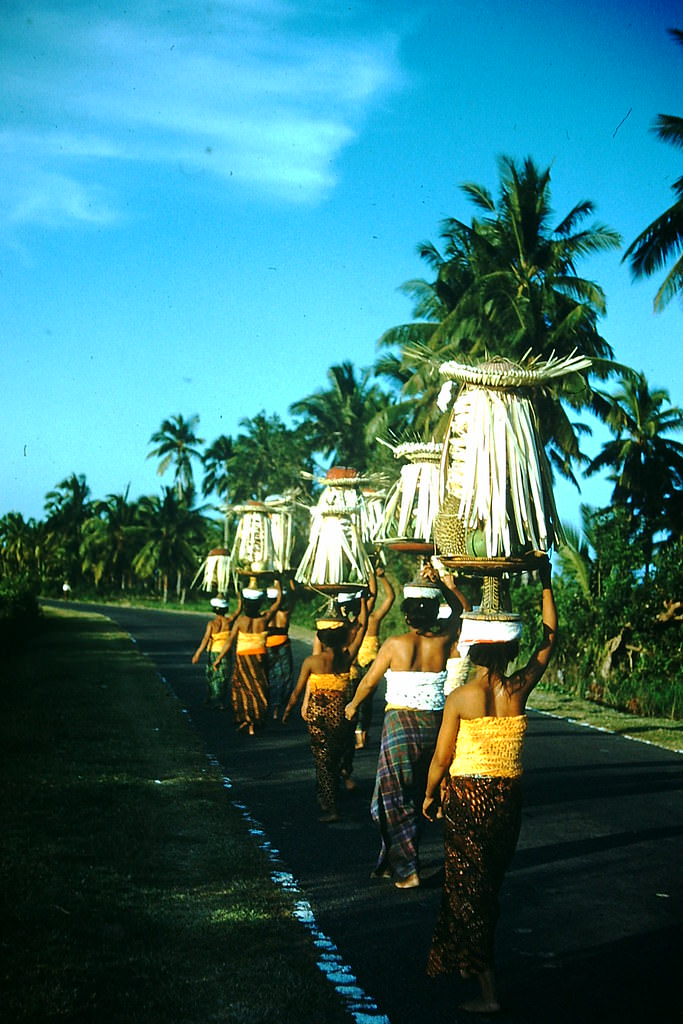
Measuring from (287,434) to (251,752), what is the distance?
138ft

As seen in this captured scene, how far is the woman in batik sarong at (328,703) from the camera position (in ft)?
29.2

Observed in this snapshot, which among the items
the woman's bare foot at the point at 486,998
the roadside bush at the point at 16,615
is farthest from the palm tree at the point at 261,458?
the woman's bare foot at the point at 486,998

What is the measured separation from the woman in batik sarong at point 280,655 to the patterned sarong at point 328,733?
5.11 m

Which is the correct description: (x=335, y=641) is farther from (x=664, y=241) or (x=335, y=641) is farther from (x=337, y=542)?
(x=664, y=241)

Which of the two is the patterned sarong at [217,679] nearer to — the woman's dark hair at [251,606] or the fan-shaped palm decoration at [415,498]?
the woman's dark hair at [251,606]

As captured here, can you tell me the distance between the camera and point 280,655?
14.9m

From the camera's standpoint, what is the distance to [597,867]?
729 centimetres

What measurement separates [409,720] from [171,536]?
216ft

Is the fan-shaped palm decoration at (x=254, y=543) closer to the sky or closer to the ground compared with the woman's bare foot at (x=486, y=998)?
closer to the sky

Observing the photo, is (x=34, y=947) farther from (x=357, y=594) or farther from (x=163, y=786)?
(x=357, y=594)

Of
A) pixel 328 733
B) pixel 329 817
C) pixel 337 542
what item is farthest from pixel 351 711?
pixel 337 542

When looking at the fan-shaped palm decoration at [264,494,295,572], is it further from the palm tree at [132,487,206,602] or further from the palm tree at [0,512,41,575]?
the palm tree at [132,487,206,602]

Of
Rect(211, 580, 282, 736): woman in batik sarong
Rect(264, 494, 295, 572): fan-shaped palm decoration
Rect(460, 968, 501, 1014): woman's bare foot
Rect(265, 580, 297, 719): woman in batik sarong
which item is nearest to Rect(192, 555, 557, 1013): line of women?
Rect(460, 968, 501, 1014): woman's bare foot

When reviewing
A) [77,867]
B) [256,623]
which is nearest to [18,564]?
[256,623]
